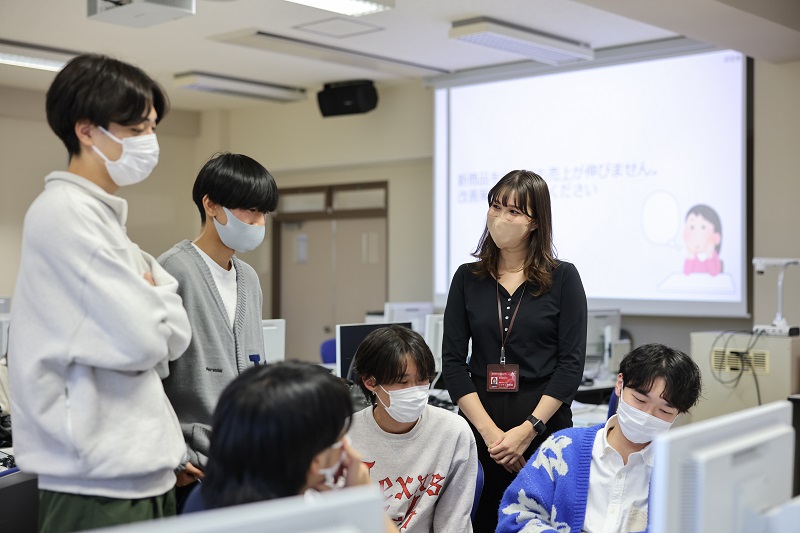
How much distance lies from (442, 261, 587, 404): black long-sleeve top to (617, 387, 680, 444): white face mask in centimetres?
53

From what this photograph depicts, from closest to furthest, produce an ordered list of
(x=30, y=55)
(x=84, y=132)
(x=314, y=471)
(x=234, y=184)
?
(x=314, y=471), (x=84, y=132), (x=234, y=184), (x=30, y=55)

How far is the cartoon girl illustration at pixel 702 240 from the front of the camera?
558cm

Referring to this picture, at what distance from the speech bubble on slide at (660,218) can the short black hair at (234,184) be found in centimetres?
429

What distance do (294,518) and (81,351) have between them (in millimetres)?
705

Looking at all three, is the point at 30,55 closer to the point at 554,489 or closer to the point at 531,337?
the point at 531,337

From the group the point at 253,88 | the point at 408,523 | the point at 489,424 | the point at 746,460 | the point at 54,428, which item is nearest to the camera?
the point at 746,460

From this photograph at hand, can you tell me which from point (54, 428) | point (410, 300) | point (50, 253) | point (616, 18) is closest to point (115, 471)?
point (54, 428)

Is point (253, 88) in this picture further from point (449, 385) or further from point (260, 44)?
point (449, 385)

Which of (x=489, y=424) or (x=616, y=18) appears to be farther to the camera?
(x=616, y=18)

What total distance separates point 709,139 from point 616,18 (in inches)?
38.5

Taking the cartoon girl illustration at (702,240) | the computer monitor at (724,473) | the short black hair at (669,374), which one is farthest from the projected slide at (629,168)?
the computer monitor at (724,473)

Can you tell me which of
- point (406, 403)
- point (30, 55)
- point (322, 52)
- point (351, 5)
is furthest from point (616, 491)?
point (30, 55)

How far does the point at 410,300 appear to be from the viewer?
7.48 meters

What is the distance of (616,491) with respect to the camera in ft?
6.30
